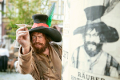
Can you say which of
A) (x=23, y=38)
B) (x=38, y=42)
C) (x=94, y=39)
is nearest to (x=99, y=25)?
(x=94, y=39)

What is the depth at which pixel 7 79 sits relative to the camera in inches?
137

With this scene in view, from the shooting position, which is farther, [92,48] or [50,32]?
[50,32]

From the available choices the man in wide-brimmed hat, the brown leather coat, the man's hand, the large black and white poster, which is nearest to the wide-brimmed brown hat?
the man in wide-brimmed hat

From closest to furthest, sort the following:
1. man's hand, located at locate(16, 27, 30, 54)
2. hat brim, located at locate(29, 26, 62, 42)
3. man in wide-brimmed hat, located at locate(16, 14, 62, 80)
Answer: man's hand, located at locate(16, 27, 30, 54), man in wide-brimmed hat, located at locate(16, 14, 62, 80), hat brim, located at locate(29, 26, 62, 42)

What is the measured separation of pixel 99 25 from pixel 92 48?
0.04 metres

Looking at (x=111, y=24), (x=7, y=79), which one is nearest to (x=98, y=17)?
(x=111, y=24)

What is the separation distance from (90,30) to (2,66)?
410cm

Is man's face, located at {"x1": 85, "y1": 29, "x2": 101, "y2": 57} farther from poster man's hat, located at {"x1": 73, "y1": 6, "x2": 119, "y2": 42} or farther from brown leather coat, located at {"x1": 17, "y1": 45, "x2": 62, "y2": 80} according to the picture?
brown leather coat, located at {"x1": 17, "y1": 45, "x2": 62, "y2": 80}

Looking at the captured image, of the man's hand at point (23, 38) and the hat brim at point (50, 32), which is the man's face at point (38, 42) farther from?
the man's hand at point (23, 38)

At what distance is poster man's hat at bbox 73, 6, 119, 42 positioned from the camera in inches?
8.7

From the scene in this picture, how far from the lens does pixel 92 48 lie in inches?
9.4

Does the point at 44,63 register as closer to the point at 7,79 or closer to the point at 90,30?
the point at 90,30

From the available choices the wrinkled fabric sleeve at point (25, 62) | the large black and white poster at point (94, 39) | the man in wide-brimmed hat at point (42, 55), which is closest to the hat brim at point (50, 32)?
the man in wide-brimmed hat at point (42, 55)

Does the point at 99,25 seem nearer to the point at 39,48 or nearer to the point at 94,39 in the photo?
the point at 94,39
